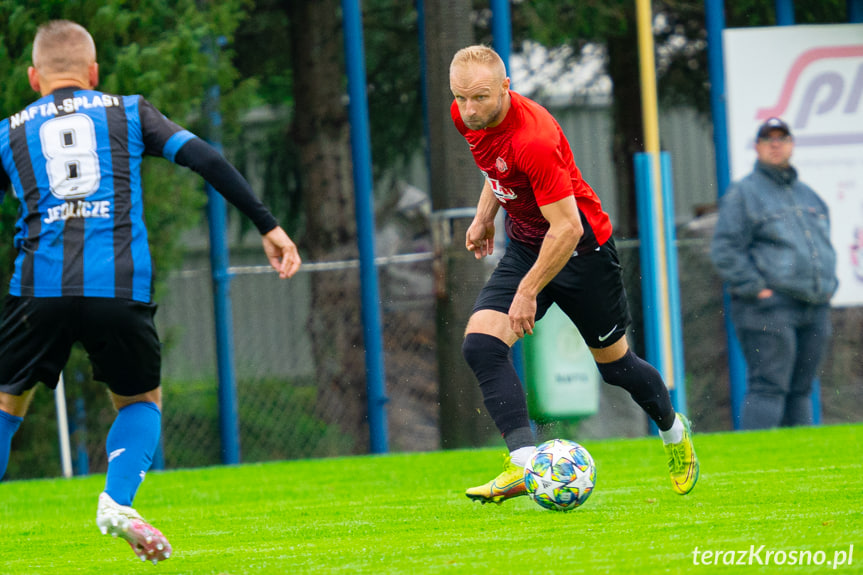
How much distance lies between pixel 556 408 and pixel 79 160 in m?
6.59

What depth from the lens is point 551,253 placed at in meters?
5.12

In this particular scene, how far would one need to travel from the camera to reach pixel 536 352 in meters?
10.5

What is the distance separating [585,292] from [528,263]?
0.30m

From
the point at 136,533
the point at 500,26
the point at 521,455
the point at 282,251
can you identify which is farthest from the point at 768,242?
the point at 136,533

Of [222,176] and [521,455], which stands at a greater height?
[222,176]

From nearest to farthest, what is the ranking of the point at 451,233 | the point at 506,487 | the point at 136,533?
the point at 136,533 < the point at 506,487 < the point at 451,233

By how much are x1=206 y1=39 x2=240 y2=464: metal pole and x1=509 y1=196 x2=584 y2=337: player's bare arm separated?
561 cm

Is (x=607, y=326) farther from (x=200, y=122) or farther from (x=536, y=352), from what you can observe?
(x=200, y=122)

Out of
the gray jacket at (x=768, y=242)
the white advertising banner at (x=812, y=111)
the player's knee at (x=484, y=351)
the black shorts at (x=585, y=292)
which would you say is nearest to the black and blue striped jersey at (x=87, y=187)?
the player's knee at (x=484, y=351)

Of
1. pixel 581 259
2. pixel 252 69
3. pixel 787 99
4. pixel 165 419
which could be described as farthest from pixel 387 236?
pixel 581 259

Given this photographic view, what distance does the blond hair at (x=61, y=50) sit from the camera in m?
4.54

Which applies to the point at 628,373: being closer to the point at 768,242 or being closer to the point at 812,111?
the point at 768,242

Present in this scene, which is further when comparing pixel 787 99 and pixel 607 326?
pixel 787 99

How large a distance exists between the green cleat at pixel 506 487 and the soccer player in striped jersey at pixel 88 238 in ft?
4.72
